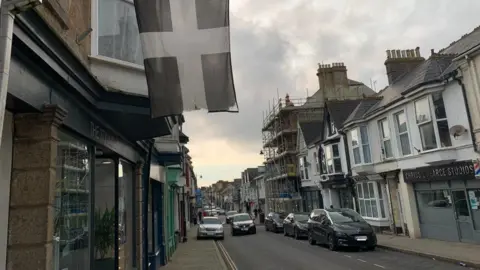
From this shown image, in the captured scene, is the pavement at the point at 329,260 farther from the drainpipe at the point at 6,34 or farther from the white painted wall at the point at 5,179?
the drainpipe at the point at 6,34

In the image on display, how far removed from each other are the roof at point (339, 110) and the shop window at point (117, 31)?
72.3 ft

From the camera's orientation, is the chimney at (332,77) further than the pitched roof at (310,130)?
Yes

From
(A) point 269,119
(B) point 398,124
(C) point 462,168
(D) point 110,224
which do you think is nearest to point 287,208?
(A) point 269,119

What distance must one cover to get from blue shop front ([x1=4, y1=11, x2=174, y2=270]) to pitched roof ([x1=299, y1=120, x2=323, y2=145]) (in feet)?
95.1

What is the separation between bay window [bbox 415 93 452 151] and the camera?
1549 centimetres

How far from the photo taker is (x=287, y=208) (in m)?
44.0

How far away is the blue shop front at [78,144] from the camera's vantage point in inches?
142

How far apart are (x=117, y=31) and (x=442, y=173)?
578 inches

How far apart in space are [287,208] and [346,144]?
806 inches

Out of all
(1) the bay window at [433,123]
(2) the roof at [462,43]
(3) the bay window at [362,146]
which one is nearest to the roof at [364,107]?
(3) the bay window at [362,146]

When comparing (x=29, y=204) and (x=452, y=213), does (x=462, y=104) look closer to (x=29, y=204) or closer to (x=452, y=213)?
(x=452, y=213)

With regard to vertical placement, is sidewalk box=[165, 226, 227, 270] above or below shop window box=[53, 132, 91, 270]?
below

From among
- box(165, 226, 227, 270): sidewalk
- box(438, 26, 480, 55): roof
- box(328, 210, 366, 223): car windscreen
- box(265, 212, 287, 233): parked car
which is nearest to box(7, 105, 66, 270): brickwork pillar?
box(165, 226, 227, 270): sidewalk

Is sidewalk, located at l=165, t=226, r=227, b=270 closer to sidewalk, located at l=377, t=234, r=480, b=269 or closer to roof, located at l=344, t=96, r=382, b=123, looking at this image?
sidewalk, located at l=377, t=234, r=480, b=269
